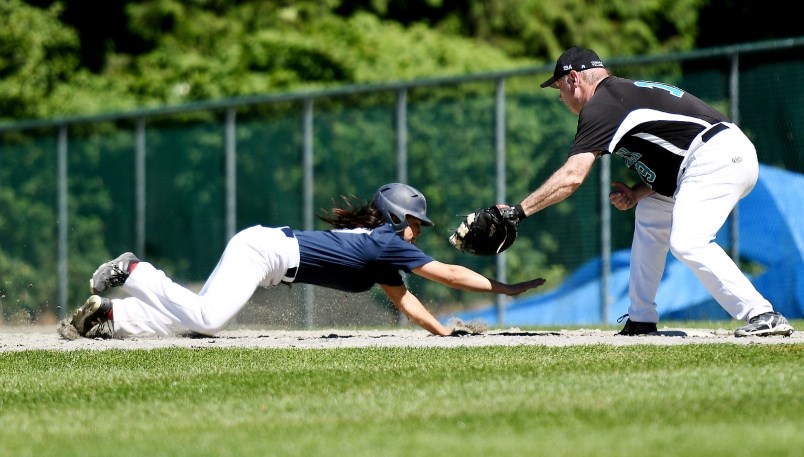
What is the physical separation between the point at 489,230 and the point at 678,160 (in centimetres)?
123

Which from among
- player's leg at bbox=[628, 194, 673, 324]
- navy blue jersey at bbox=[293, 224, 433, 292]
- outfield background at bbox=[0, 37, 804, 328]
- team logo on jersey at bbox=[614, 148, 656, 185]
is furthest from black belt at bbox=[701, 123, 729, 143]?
outfield background at bbox=[0, 37, 804, 328]

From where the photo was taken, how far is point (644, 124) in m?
8.30

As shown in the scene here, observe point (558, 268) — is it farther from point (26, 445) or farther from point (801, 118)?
point (26, 445)

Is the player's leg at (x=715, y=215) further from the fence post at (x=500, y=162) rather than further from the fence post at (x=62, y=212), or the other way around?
the fence post at (x=62, y=212)

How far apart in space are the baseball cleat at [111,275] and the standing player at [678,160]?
2614 millimetres

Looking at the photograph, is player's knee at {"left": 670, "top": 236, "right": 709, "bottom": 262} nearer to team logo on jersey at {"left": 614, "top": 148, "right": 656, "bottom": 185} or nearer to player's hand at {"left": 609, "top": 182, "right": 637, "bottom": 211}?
team logo on jersey at {"left": 614, "top": 148, "right": 656, "bottom": 185}

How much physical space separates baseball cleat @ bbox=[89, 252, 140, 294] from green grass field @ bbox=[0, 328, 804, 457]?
0.86 meters

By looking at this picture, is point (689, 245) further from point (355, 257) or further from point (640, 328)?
point (355, 257)

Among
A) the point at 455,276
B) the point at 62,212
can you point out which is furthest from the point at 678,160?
the point at 62,212

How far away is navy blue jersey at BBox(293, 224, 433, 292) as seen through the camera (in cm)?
884

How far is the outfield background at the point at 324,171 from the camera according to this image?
1272cm

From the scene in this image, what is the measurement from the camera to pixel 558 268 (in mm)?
13695

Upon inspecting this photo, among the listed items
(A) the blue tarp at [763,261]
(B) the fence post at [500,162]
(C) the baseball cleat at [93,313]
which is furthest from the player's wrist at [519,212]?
(B) the fence post at [500,162]

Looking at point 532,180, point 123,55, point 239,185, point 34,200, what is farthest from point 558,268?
point 123,55
